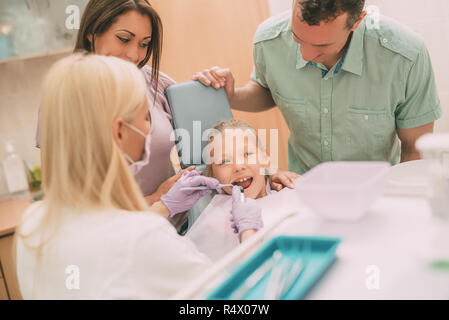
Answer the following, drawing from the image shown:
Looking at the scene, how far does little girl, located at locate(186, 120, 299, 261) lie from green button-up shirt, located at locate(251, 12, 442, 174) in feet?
0.82

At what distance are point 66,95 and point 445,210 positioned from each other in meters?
0.78

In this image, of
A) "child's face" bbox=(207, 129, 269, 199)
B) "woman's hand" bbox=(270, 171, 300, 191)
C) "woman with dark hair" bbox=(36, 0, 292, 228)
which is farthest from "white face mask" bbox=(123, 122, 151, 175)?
"woman's hand" bbox=(270, 171, 300, 191)

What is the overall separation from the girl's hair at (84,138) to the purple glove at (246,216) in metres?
0.37

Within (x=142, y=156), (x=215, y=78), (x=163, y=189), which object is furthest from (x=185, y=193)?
(x=215, y=78)

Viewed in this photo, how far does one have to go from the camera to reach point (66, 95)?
0.82 metres

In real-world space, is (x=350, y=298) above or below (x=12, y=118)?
above

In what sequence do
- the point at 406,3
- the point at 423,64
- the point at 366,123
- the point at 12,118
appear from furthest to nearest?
the point at 12,118, the point at 406,3, the point at 366,123, the point at 423,64

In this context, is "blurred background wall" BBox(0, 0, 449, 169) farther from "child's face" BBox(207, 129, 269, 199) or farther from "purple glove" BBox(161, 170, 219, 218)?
"purple glove" BBox(161, 170, 219, 218)

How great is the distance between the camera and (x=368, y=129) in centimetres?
165

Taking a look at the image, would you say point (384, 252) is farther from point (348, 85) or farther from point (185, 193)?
point (348, 85)

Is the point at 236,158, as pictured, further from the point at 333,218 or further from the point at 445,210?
the point at 445,210

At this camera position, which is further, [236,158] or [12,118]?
[12,118]

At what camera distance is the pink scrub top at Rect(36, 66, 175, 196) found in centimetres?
147

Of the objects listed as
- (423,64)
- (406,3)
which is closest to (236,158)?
(423,64)
